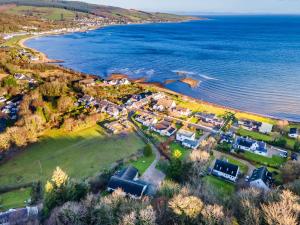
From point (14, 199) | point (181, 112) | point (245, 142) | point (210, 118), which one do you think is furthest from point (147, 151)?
point (14, 199)

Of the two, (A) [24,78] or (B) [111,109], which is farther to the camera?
(A) [24,78]

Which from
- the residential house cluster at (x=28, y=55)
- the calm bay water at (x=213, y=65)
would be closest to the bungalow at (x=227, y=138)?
the calm bay water at (x=213, y=65)

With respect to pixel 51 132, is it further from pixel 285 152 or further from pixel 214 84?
pixel 214 84

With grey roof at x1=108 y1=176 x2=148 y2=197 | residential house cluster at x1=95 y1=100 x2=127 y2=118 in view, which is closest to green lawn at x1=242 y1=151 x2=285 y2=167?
grey roof at x1=108 y1=176 x2=148 y2=197

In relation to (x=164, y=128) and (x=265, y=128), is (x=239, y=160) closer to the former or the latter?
(x=265, y=128)

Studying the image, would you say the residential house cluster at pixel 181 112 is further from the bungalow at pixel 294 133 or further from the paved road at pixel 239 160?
the bungalow at pixel 294 133

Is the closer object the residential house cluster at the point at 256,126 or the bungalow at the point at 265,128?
the bungalow at the point at 265,128
